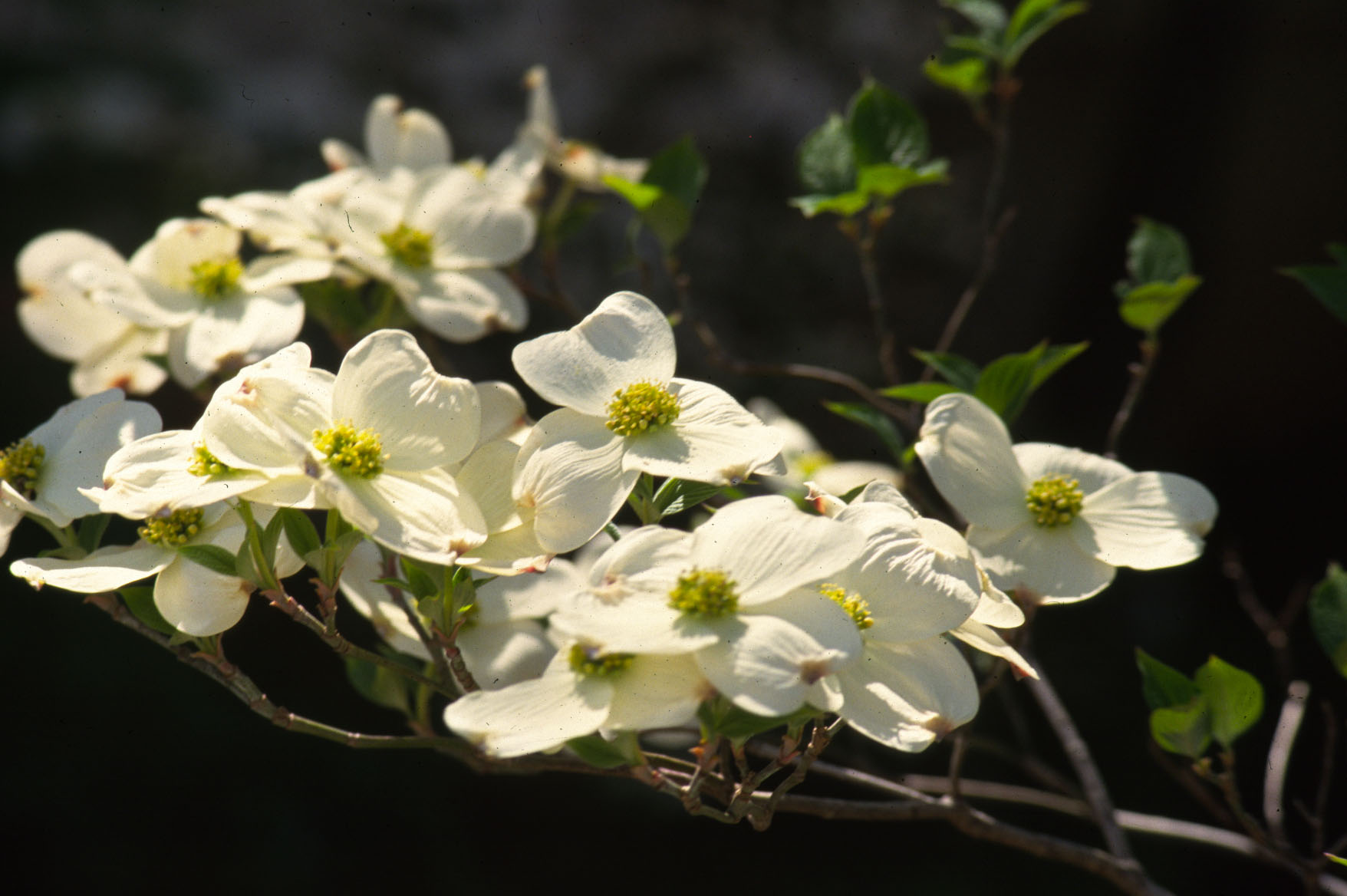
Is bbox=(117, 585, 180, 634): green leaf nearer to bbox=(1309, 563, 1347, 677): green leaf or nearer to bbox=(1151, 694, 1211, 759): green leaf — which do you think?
bbox=(1151, 694, 1211, 759): green leaf

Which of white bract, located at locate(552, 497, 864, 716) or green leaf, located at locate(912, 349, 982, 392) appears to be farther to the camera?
green leaf, located at locate(912, 349, 982, 392)

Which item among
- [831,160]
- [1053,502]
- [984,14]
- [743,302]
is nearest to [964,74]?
[984,14]

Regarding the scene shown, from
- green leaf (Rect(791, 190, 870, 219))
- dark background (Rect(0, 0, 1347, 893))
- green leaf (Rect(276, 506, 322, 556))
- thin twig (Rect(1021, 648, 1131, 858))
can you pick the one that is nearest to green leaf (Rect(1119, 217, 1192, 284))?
green leaf (Rect(791, 190, 870, 219))

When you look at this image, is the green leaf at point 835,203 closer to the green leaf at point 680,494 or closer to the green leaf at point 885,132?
the green leaf at point 885,132

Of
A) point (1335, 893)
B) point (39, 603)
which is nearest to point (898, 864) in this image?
point (1335, 893)

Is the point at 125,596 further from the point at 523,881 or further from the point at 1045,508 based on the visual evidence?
the point at 523,881

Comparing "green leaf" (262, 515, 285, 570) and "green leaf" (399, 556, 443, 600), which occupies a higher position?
"green leaf" (262, 515, 285, 570)

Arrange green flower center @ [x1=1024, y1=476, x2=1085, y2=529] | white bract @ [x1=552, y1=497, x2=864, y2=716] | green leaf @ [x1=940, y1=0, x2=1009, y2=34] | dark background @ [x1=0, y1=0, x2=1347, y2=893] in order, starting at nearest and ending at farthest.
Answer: white bract @ [x1=552, y1=497, x2=864, y2=716], green flower center @ [x1=1024, y1=476, x2=1085, y2=529], green leaf @ [x1=940, y1=0, x2=1009, y2=34], dark background @ [x1=0, y1=0, x2=1347, y2=893]

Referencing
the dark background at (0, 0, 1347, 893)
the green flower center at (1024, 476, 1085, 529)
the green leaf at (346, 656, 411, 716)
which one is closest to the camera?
the green flower center at (1024, 476, 1085, 529)
